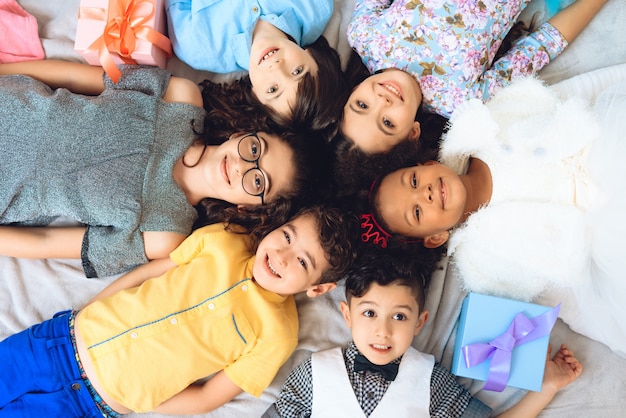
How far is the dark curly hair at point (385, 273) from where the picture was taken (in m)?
1.32

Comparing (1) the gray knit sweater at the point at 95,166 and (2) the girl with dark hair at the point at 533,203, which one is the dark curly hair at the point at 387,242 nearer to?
(2) the girl with dark hair at the point at 533,203

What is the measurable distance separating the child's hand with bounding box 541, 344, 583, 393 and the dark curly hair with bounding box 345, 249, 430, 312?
1.33 ft

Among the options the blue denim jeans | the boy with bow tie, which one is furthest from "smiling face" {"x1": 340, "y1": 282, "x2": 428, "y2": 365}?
the blue denim jeans

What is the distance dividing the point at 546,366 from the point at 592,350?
16cm

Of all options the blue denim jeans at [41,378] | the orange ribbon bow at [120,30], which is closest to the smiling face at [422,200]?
the orange ribbon bow at [120,30]

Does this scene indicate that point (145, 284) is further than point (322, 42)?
No

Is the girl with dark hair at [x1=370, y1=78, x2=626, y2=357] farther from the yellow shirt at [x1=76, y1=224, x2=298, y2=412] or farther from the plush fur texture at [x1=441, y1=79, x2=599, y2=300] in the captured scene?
the yellow shirt at [x1=76, y1=224, x2=298, y2=412]

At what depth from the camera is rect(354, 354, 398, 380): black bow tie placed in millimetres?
1339

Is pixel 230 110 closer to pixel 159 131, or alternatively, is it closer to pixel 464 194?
pixel 159 131

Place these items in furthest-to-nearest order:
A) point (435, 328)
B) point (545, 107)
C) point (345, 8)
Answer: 1. point (345, 8)
2. point (435, 328)
3. point (545, 107)

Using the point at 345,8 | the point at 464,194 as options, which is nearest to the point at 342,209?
the point at 464,194

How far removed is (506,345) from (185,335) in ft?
2.73

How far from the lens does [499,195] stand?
4.61 ft

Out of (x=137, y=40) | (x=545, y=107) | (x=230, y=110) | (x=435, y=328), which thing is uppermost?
(x=545, y=107)
